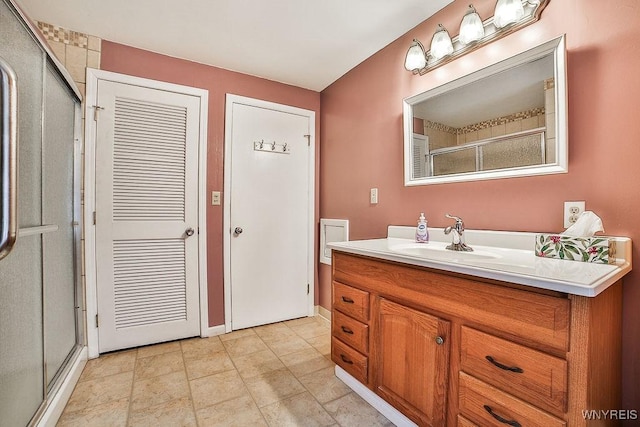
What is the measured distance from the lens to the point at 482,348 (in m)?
1.01

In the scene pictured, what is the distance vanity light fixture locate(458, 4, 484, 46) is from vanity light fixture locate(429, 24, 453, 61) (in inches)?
4.1

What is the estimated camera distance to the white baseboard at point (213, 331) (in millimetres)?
2334

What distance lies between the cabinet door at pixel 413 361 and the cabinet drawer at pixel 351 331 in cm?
9

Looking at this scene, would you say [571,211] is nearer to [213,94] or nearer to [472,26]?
[472,26]

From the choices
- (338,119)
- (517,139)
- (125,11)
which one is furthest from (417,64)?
(125,11)

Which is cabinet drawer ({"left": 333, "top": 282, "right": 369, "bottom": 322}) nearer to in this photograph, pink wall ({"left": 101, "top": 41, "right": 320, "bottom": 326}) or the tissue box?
the tissue box

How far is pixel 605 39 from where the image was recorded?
3.69 ft

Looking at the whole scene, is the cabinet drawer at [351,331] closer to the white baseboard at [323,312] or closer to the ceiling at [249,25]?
the white baseboard at [323,312]

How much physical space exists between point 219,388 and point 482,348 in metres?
1.44

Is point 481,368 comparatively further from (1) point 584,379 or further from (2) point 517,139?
(2) point 517,139

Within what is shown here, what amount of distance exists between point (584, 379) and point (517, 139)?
40.7 inches

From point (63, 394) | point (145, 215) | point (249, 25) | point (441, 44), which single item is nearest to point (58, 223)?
point (145, 215)

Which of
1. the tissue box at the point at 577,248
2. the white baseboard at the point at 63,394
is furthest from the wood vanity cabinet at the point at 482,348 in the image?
the white baseboard at the point at 63,394

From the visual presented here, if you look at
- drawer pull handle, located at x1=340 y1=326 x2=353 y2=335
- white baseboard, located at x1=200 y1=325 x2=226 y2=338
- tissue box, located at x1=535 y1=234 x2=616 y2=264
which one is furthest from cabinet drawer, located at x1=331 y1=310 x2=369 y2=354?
white baseboard, located at x1=200 y1=325 x2=226 y2=338
